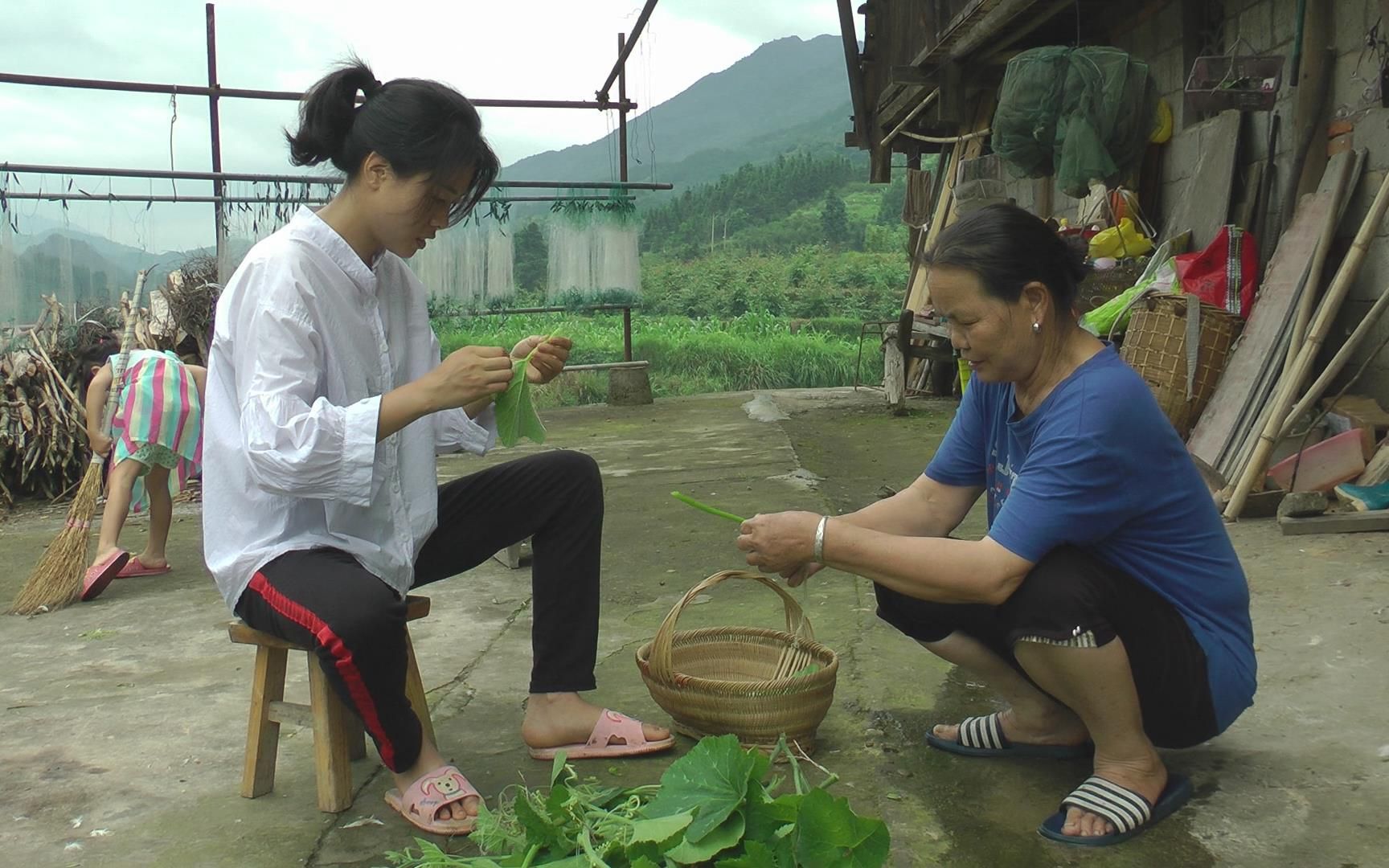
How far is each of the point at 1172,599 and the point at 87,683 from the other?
9.81 ft

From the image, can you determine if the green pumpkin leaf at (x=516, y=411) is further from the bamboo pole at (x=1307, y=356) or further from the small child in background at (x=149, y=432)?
the bamboo pole at (x=1307, y=356)

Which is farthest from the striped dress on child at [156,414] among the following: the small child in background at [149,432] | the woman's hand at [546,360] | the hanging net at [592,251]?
the hanging net at [592,251]

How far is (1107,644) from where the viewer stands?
2.12 m

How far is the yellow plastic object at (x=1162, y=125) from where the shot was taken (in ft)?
22.1

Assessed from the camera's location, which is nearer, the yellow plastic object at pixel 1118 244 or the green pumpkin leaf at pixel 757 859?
the green pumpkin leaf at pixel 757 859

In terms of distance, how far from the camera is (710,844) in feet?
6.48

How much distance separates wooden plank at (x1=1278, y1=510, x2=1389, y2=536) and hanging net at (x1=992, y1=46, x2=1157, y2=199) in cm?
253

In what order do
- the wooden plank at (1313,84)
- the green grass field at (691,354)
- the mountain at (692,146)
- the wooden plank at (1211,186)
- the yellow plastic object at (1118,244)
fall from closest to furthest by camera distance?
the wooden plank at (1313,84)
the wooden plank at (1211,186)
the yellow plastic object at (1118,244)
the mountain at (692,146)
the green grass field at (691,354)

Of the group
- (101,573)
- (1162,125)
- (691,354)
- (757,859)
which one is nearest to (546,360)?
(757,859)

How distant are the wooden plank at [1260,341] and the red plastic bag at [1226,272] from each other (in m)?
0.13

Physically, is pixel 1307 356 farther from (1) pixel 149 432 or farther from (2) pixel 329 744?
(1) pixel 149 432

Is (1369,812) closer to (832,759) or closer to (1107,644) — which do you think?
(1107,644)

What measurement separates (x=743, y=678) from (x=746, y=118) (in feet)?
310

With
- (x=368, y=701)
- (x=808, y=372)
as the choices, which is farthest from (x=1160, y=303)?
(x=808, y=372)
